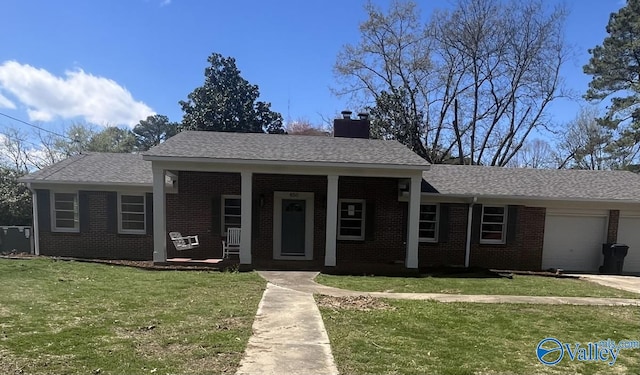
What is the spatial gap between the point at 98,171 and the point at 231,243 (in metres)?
5.09

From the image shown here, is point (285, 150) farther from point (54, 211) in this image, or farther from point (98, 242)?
point (54, 211)

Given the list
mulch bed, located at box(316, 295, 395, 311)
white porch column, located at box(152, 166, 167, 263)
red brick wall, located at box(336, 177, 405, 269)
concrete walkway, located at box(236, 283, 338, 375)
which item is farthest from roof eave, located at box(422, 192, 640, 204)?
white porch column, located at box(152, 166, 167, 263)

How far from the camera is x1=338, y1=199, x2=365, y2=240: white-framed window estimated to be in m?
13.1

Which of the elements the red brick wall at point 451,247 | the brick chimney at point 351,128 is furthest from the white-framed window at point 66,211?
the red brick wall at point 451,247

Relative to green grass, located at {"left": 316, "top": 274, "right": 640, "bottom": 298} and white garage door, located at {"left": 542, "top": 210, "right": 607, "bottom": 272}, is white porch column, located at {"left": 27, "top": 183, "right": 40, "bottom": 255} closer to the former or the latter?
green grass, located at {"left": 316, "top": 274, "right": 640, "bottom": 298}

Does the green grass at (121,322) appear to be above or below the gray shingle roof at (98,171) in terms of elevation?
below

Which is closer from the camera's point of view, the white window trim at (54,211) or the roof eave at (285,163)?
the roof eave at (285,163)

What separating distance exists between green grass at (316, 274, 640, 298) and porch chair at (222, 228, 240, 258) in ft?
11.9

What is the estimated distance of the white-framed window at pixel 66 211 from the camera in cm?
1252

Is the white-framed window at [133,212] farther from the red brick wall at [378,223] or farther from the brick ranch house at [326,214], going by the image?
the red brick wall at [378,223]

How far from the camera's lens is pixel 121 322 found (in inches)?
213

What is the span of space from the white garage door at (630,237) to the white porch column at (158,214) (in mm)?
14888
